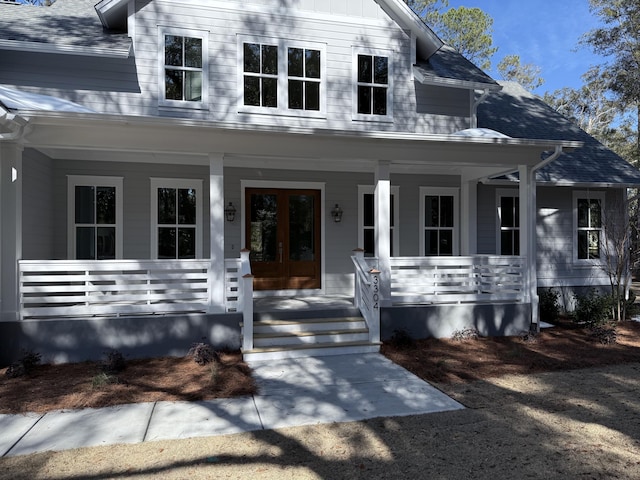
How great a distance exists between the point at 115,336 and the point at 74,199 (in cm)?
327

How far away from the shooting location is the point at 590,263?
1020 cm

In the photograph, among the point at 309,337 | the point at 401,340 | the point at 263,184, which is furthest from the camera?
the point at 263,184

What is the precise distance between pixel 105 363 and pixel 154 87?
16.4 feet

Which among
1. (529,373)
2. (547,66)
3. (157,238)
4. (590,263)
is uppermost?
(547,66)

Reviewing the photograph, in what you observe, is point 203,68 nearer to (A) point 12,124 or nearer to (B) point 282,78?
(B) point 282,78

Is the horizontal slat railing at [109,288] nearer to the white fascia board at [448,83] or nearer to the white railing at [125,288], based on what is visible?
the white railing at [125,288]

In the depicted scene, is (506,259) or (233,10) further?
(233,10)

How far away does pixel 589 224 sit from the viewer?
34.0 feet

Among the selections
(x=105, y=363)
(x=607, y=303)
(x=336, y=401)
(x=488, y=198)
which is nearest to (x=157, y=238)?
(x=105, y=363)

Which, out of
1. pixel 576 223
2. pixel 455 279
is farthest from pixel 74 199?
pixel 576 223

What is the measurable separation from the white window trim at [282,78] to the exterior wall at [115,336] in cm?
414

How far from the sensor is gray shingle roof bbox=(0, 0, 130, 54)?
7.59 metres

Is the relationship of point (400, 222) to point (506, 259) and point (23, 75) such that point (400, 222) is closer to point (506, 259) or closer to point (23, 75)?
point (506, 259)

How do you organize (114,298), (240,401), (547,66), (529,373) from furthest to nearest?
(547,66) < (114,298) < (529,373) < (240,401)
